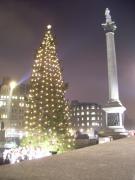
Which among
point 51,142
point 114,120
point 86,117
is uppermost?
point 114,120

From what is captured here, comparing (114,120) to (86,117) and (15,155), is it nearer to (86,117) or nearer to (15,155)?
(15,155)

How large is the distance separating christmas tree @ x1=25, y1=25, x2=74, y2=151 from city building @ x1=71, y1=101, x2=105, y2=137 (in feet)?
357

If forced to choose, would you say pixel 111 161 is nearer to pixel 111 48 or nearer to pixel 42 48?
pixel 42 48

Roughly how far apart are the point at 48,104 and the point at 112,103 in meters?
10.0

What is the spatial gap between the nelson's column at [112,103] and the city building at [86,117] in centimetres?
10075

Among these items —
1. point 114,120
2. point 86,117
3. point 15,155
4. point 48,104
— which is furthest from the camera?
point 86,117

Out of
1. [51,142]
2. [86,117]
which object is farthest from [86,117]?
[51,142]

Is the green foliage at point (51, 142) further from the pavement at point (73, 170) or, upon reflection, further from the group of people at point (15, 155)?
the pavement at point (73, 170)

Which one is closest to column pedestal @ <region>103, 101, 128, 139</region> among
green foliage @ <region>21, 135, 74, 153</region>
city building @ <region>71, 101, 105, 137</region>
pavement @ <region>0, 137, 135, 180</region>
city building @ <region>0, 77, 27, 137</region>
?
green foliage @ <region>21, 135, 74, 153</region>

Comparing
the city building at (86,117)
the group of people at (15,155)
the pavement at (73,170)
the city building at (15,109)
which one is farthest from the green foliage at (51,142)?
the city building at (86,117)

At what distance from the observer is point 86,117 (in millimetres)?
152625

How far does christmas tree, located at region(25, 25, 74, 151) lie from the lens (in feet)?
115

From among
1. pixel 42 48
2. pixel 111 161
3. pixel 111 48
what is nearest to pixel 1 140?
pixel 42 48

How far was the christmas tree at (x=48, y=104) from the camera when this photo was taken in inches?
1375
